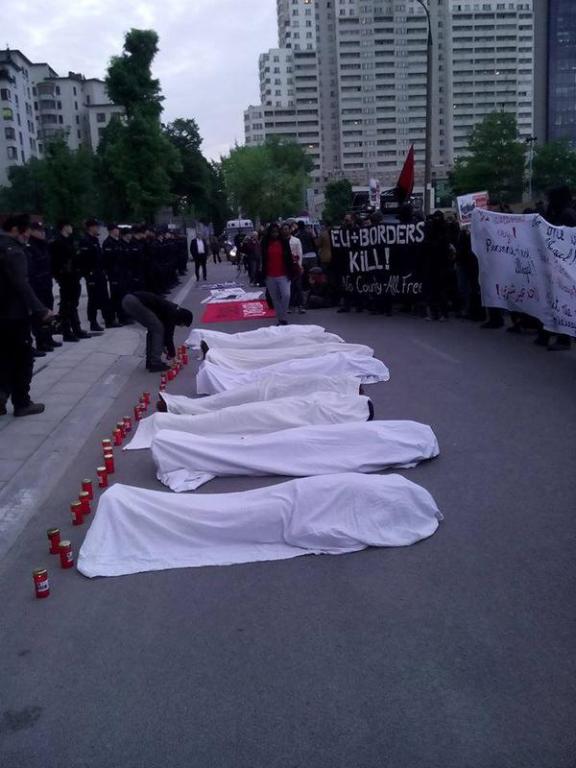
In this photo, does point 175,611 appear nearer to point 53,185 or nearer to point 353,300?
point 353,300

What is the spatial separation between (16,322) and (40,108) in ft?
349

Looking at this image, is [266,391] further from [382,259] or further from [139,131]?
[139,131]

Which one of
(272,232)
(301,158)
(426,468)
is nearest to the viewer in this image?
(426,468)

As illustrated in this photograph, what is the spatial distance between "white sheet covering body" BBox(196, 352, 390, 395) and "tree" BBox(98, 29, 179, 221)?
45.5 m

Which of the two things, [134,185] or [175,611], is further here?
[134,185]

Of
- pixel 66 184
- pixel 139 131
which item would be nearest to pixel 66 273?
pixel 66 184

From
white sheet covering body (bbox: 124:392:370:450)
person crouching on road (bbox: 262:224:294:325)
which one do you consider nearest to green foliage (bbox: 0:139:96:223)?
person crouching on road (bbox: 262:224:294:325)

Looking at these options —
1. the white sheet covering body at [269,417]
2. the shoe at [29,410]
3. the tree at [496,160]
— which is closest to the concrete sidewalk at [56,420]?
the shoe at [29,410]

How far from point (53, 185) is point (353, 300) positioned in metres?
37.2

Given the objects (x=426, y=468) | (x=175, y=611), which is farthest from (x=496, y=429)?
(x=175, y=611)

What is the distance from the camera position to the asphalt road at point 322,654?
10.5 feet

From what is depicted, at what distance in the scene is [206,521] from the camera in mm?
5152

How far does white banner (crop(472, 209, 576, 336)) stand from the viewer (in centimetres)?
1117

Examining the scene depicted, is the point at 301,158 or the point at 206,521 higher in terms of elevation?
the point at 301,158
